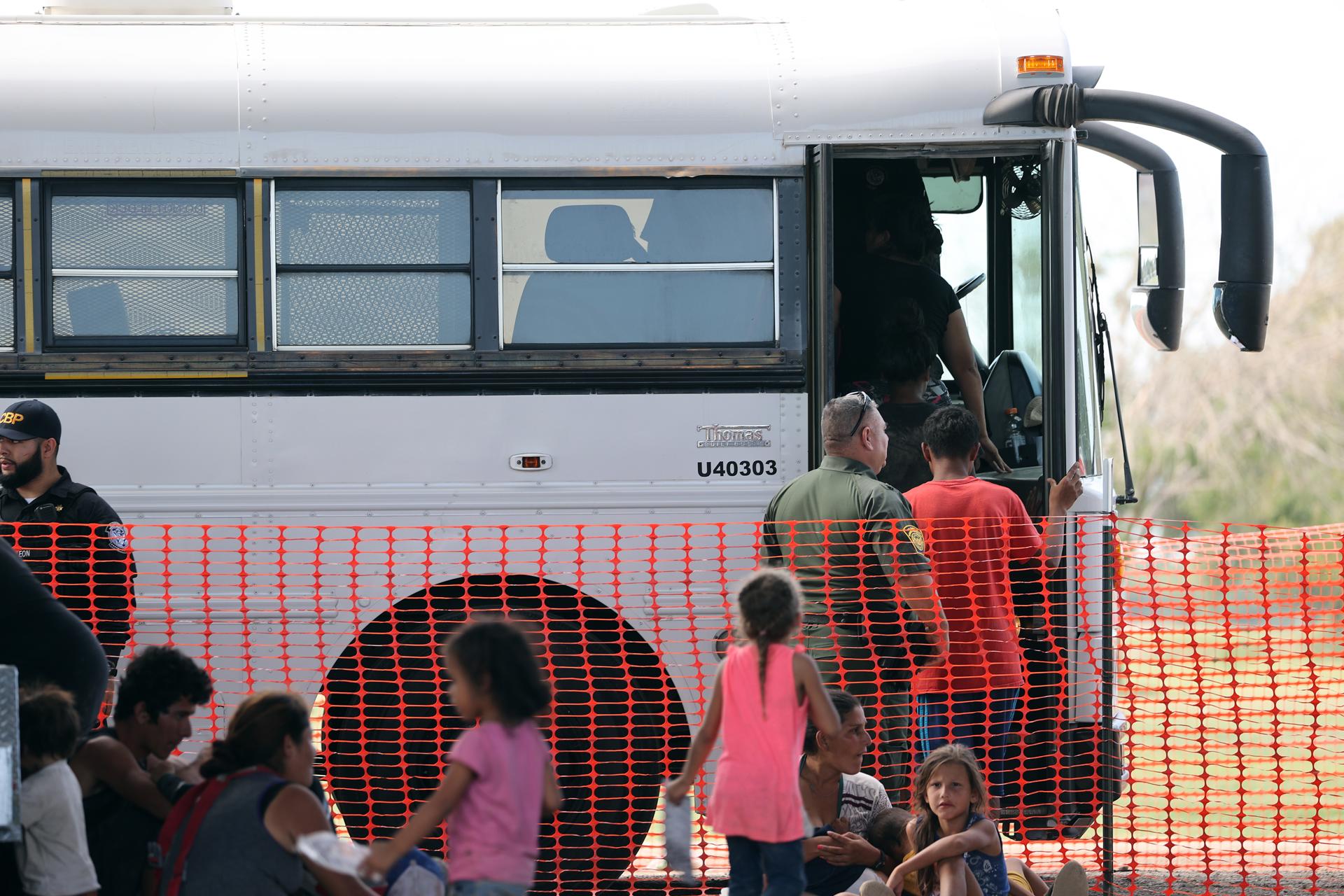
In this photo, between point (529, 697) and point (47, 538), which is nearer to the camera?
point (529, 697)

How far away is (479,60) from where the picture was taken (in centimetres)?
650

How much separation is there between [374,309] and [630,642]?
1604mm

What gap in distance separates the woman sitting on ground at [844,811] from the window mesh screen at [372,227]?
7.42 feet

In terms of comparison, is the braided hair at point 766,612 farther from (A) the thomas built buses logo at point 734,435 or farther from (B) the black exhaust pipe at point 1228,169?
(B) the black exhaust pipe at point 1228,169

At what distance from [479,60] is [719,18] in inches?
39.8

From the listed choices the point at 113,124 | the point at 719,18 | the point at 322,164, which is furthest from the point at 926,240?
the point at 113,124

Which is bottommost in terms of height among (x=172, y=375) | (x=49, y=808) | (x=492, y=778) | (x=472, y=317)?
(x=49, y=808)

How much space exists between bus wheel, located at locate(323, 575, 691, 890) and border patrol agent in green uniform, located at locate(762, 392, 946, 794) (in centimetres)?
75

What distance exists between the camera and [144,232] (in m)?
6.26

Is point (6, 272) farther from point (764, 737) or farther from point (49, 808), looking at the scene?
point (764, 737)

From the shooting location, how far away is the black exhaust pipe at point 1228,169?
6.00m

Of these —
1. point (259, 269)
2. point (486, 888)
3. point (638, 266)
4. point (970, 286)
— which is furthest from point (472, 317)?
point (486, 888)

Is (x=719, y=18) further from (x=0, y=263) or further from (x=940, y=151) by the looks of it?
(x=0, y=263)

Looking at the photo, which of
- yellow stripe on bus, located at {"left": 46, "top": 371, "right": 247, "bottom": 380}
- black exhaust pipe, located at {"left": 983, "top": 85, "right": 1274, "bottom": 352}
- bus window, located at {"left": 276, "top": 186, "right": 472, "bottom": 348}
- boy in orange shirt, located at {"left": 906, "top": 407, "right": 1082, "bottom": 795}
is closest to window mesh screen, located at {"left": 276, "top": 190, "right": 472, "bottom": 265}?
bus window, located at {"left": 276, "top": 186, "right": 472, "bottom": 348}
